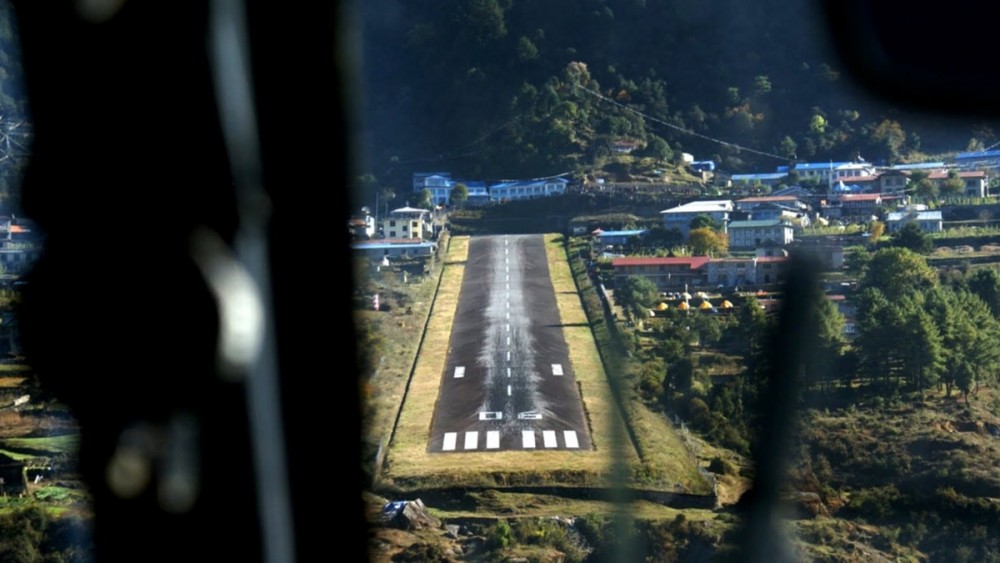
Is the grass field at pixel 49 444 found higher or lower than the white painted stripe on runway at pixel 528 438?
higher

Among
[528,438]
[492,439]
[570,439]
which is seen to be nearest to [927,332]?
[570,439]

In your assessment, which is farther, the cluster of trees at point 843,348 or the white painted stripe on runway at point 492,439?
the cluster of trees at point 843,348

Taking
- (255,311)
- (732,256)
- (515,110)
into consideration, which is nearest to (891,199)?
(732,256)

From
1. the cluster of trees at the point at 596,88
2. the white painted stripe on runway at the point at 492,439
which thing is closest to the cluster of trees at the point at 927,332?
the cluster of trees at the point at 596,88

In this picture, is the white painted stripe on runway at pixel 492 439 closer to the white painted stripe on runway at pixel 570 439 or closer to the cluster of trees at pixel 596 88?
the white painted stripe on runway at pixel 570 439

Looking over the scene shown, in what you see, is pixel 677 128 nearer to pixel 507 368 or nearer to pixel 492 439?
pixel 507 368

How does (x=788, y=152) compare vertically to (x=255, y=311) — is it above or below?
above

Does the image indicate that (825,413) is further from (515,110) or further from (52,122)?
(52,122)

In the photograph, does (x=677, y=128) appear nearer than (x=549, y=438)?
No
